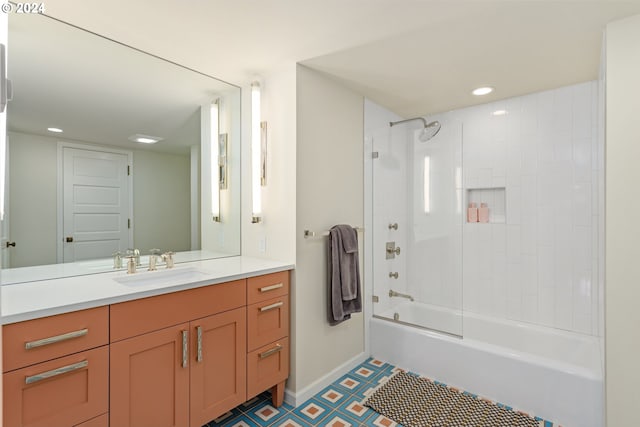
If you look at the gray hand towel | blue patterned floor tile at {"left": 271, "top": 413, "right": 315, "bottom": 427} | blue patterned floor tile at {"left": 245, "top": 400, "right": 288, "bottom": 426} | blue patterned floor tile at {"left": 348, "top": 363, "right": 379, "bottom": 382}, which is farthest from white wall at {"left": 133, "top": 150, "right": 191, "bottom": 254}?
blue patterned floor tile at {"left": 348, "top": 363, "right": 379, "bottom": 382}

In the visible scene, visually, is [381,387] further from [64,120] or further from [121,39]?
[121,39]

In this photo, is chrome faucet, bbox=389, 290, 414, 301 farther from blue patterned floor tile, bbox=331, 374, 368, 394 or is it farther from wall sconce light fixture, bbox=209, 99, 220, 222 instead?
wall sconce light fixture, bbox=209, 99, 220, 222

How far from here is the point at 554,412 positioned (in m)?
2.04

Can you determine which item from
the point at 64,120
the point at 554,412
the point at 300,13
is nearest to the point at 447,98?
the point at 300,13

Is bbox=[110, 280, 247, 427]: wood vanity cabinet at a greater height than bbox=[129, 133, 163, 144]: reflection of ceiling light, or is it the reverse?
bbox=[129, 133, 163, 144]: reflection of ceiling light

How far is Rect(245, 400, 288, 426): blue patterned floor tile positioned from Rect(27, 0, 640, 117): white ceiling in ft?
7.42

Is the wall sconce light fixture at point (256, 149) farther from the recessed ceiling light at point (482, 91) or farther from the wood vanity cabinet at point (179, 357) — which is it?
the recessed ceiling light at point (482, 91)

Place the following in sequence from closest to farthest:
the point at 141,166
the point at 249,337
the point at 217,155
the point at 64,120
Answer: the point at 64,120
the point at 249,337
the point at 141,166
the point at 217,155

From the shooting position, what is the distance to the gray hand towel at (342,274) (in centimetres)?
240

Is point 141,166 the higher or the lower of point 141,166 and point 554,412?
the higher

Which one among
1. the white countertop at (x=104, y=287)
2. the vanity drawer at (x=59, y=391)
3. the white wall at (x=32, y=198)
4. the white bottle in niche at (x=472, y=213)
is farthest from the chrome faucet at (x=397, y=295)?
the white wall at (x=32, y=198)

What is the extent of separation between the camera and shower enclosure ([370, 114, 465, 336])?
9.29 ft

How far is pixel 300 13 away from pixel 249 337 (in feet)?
5.91

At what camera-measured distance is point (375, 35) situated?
6.08ft
